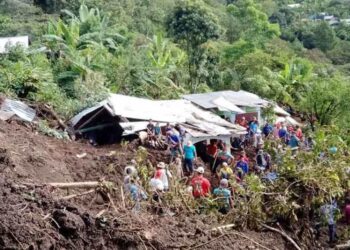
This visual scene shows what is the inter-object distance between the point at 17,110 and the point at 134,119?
295 cm

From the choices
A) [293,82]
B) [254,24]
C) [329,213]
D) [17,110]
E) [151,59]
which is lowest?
[254,24]

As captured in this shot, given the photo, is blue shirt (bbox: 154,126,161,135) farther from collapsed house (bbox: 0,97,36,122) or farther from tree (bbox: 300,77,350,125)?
tree (bbox: 300,77,350,125)

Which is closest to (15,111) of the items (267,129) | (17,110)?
Answer: (17,110)

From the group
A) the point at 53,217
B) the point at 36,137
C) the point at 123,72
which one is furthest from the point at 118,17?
the point at 53,217

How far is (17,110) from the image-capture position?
1691 cm

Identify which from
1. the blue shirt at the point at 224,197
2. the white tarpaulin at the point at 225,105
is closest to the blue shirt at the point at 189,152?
the blue shirt at the point at 224,197

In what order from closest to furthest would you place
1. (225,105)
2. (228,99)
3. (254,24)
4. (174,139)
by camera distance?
(174,139) < (225,105) < (228,99) < (254,24)

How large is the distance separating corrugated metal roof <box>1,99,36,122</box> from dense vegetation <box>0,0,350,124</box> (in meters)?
1.24

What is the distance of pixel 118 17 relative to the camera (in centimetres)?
3869

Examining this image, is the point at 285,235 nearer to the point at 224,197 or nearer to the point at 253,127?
the point at 224,197

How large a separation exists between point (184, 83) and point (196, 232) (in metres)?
20.3

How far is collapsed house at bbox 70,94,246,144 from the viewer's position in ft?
54.9

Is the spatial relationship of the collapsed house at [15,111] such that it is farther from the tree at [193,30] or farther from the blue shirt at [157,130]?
the tree at [193,30]

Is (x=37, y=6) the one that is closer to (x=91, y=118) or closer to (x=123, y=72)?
(x=123, y=72)
